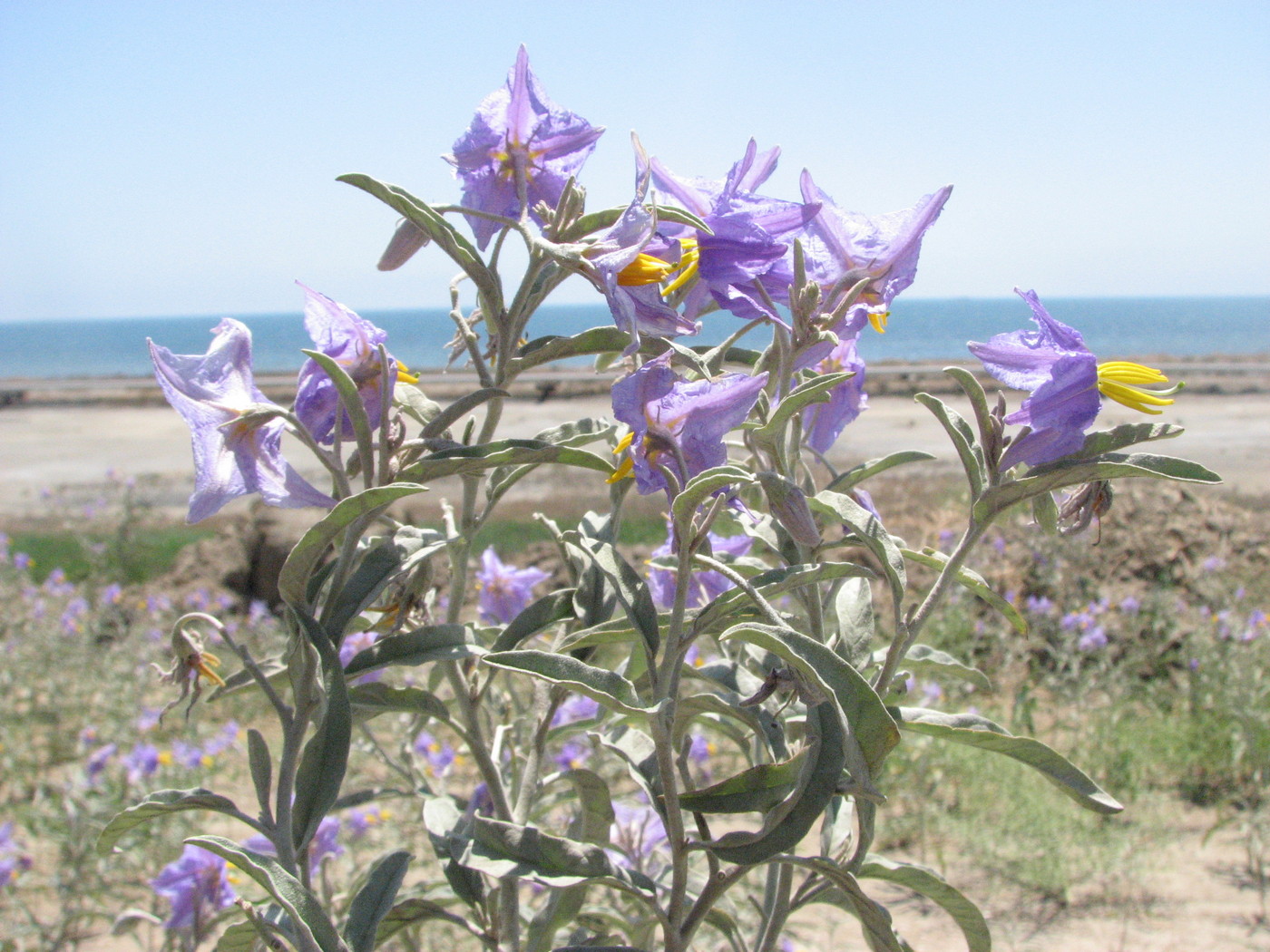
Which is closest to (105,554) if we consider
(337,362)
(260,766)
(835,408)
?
(260,766)

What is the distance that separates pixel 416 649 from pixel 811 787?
0.44m

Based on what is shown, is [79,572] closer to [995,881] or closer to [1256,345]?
[995,881]

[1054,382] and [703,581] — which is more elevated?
[1054,382]

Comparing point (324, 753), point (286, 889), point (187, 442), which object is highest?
point (324, 753)

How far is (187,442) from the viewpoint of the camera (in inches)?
666

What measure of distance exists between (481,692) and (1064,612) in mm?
4891

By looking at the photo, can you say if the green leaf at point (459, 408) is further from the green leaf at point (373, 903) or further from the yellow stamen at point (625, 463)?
the green leaf at point (373, 903)

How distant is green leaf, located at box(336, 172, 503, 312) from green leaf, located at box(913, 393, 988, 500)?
0.46 m

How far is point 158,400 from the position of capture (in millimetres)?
23781

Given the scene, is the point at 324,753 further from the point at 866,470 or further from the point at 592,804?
the point at 866,470

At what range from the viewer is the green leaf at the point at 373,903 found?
3.30ft

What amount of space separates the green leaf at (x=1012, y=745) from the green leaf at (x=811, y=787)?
16 cm

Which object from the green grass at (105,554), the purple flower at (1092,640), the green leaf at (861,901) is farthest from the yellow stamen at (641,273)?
the green grass at (105,554)

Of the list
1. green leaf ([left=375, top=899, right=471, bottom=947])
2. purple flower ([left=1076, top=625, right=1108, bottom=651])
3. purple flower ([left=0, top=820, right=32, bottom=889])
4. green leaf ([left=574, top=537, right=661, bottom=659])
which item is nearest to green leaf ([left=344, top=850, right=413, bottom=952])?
green leaf ([left=375, top=899, right=471, bottom=947])
